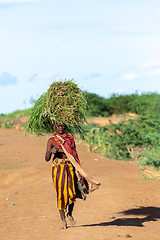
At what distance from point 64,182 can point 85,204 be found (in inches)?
100

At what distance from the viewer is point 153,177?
1184cm

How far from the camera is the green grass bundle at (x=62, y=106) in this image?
6.46m

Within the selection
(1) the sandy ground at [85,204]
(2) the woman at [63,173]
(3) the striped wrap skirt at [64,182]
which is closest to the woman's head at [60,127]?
(2) the woman at [63,173]

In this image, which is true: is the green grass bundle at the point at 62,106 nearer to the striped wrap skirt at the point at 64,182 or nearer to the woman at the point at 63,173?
the woman at the point at 63,173

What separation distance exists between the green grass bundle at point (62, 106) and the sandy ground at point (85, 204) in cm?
112

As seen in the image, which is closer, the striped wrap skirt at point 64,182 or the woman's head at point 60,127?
the striped wrap skirt at point 64,182

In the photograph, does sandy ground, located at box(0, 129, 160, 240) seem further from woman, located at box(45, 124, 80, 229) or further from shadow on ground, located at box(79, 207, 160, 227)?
woman, located at box(45, 124, 80, 229)

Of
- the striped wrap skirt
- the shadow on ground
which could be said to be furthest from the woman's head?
the shadow on ground

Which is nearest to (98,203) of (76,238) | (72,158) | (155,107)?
(72,158)

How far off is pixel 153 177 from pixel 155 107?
16.1 metres

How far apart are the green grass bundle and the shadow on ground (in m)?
1.98

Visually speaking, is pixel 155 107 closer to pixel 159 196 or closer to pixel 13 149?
pixel 13 149

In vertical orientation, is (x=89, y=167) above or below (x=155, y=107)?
below

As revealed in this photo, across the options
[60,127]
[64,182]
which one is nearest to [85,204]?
[64,182]
